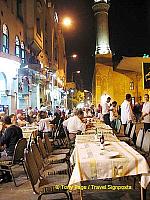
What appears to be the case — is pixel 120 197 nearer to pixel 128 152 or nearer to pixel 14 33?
pixel 128 152

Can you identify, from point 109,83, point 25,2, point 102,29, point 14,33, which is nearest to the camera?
point 14,33

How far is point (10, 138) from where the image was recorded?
349 inches

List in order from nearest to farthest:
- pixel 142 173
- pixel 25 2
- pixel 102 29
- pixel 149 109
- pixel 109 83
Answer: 1. pixel 142 173
2. pixel 149 109
3. pixel 25 2
4. pixel 109 83
5. pixel 102 29

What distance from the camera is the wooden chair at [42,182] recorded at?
5.27 m

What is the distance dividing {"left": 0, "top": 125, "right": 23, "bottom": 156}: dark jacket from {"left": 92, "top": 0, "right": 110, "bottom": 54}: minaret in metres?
40.5

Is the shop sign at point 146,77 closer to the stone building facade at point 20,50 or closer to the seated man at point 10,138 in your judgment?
the stone building facade at point 20,50

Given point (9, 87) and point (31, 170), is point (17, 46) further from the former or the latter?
point (31, 170)

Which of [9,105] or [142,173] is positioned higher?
[9,105]

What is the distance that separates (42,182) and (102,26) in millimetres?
45187

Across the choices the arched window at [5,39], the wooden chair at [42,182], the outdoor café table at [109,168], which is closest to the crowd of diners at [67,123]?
the wooden chair at [42,182]

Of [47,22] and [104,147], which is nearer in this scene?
[104,147]

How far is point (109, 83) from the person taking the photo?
148 feet

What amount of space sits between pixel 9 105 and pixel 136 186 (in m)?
14.1

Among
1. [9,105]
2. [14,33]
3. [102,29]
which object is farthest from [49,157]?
[102,29]
